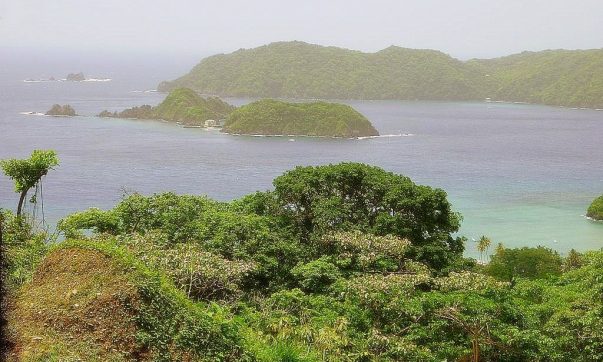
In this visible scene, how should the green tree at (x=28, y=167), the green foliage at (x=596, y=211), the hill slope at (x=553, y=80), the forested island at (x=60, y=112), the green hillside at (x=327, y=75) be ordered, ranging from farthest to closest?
the green hillside at (x=327, y=75), the hill slope at (x=553, y=80), the forested island at (x=60, y=112), the green foliage at (x=596, y=211), the green tree at (x=28, y=167)

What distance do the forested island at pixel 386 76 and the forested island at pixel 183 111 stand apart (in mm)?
33058

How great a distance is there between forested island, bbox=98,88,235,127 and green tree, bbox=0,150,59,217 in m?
75.4

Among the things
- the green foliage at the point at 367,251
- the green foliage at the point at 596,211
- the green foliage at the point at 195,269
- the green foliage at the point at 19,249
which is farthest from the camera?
the green foliage at the point at 596,211

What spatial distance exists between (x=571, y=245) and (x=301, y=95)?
97.6 meters

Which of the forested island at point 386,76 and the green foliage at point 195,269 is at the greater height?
the forested island at point 386,76

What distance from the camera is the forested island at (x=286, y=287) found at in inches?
345

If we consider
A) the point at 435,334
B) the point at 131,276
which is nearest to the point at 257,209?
the point at 435,334

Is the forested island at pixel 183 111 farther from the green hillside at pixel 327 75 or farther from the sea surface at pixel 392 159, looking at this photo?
the green hillside at pixel 327 75

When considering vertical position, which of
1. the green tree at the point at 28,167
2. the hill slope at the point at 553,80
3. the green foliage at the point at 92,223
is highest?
the hill slope at the point at 553,80

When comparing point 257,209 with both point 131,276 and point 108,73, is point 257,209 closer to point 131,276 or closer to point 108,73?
point 131,276

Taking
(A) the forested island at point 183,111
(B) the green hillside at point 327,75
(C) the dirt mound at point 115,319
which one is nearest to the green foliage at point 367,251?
(C) the dirt mound at point 115,319

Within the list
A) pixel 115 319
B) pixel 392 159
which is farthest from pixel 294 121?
pixel 115 319

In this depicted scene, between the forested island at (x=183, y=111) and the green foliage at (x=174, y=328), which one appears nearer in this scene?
the green foliage at (x=174, y=328)

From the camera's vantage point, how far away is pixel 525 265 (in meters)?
26.1
